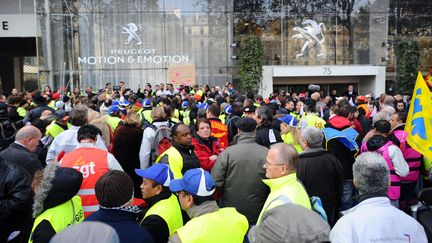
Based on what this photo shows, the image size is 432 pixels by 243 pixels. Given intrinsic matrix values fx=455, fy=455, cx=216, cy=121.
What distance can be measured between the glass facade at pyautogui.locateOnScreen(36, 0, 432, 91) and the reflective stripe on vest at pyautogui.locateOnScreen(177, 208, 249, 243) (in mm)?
19462

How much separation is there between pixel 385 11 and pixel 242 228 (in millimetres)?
26091

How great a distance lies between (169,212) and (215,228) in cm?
76

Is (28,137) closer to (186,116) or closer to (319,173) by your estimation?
(319,173)

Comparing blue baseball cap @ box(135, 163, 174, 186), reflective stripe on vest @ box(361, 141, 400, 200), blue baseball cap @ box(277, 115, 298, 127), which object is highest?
blue baseball cap @ box(277, 115, 298, 127)

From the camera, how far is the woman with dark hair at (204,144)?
20.4ft

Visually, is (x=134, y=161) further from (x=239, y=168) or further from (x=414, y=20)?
(x=414, y=20)

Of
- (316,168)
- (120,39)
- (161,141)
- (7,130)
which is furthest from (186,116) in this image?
(120,39)

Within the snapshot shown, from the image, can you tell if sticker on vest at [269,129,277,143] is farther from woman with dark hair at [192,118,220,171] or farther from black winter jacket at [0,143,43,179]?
black winter jacket at [0,143,43,179]

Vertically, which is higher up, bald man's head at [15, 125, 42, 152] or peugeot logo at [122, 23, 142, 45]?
peugeot logo at [122, 23, 142, 45]

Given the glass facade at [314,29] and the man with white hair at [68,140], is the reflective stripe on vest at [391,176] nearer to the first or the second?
the man with white hair at [68,140]

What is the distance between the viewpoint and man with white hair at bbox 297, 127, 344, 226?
538 cm

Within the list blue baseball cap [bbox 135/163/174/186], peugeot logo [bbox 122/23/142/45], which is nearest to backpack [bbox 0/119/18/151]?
blue baseball cap [bbox 135/163/174/186]

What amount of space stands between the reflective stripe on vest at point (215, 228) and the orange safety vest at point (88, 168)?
1.59 meters

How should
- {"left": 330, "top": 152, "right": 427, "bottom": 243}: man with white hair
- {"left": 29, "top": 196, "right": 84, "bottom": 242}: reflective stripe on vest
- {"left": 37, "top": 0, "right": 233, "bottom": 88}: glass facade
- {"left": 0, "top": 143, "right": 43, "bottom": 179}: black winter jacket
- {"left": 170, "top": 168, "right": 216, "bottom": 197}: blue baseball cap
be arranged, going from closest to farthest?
1. {"left": 330, "top": 152, "right": 427, "bottom": 243}: man with white hair
2. {"left": 170, "top": 168, "right": 216, "bottom": 197}: blue baseball cap
3. {"left": 29, "top": 196, "right": 84, "bottom": 242}: reflective stripe on vest
4. {"left": 0, "top": 143, "right": 43, "bottom": 179}: black winter jacket
5. {"left": 37, "top": 0, "right": 233, "bottom": 88}: glass facade
